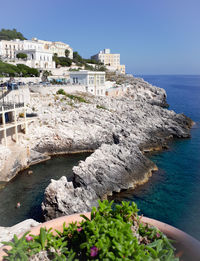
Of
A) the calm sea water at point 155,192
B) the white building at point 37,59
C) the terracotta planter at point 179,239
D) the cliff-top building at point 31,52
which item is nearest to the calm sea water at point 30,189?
the calm sea water at point 155,192

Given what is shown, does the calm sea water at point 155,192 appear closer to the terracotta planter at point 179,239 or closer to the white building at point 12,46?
the terracotta planter at point 179,239

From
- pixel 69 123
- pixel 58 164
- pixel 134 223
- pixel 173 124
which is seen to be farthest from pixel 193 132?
pixel 134 223

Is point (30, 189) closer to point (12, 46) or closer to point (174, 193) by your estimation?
point (174, 193)

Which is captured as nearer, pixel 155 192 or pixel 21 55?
pixel 155 192

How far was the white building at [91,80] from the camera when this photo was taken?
44903mm

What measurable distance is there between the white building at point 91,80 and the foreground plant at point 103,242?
4077 centimetres

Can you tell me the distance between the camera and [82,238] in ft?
16.3

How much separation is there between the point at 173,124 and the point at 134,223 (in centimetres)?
3384

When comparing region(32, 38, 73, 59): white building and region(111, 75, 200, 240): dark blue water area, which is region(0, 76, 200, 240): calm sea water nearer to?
region(111, 75, 200, 240): dark blue water area

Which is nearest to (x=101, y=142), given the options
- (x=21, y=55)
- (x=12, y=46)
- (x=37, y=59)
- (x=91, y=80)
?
(x=91, y=80)

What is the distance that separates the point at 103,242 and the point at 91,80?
4343 centimetres

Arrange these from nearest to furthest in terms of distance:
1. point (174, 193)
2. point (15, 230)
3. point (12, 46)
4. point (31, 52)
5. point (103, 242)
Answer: point (103, 242) → point (15, 230) → point (174, 193) → point (31, 52) → point (12, 46)

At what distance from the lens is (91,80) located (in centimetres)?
4572

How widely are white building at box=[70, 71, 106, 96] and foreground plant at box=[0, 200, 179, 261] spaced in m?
40.8
